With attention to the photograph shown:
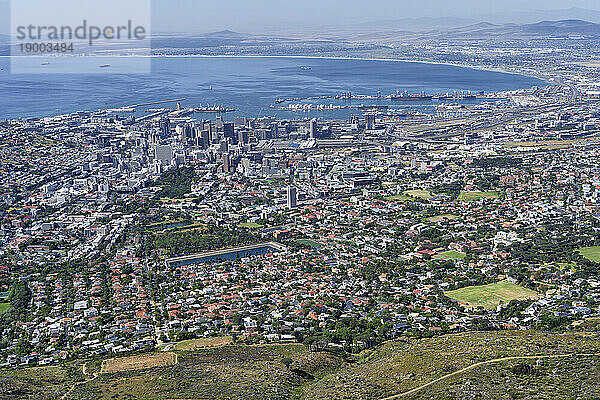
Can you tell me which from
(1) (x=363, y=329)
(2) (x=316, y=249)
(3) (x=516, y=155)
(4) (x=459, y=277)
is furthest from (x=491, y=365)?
(3) (x=516, y=155)

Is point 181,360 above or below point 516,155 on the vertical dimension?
below

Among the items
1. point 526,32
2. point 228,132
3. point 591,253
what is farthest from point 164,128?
point 526,32

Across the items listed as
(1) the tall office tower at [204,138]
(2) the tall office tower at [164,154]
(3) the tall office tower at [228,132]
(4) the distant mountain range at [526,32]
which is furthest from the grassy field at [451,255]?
(4) the distant mountain range at [526,32]

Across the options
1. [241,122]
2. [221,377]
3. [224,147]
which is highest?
[241,122]

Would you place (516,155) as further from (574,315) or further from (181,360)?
(181,360)

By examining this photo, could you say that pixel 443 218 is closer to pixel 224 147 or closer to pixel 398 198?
pixel 398 198

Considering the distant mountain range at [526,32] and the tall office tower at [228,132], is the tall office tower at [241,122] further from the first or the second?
the distant mountain range at [526,32]
